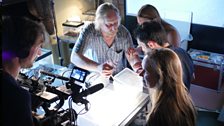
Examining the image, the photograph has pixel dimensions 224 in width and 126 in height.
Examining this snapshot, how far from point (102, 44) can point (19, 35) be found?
4.11 feet

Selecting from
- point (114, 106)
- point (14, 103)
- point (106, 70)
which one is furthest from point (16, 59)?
point (106, 70)

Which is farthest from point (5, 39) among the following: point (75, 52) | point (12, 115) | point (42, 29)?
point (75, 52)

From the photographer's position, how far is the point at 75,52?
102 inches

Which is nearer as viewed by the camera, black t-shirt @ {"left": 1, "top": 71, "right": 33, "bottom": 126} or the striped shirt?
black t-shirt @ {"left": 1, "top": 71, "right": 33, "bottom": 126}

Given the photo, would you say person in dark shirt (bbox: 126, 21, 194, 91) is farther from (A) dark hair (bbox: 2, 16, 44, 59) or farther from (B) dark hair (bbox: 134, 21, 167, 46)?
(A) dark hair (bbox: 2, 16, 44, 59)

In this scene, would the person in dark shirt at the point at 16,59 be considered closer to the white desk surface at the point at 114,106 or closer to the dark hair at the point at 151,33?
the white desk surface at the point at 114,106

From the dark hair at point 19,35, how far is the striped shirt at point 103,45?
114 cm

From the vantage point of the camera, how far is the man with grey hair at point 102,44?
8.11ft

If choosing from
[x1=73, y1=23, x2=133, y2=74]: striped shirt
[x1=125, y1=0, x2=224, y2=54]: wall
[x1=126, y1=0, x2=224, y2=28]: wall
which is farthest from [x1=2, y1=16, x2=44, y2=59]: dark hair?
[x1=126, y1=0, x2=224, y2=28]: wall

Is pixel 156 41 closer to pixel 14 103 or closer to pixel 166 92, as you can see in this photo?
pixel 166 92

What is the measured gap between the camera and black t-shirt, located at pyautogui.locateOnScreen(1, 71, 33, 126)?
3.92 ft

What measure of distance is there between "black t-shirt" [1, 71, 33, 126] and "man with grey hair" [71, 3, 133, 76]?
1.20 m

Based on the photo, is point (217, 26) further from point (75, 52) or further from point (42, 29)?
point (42, 29)

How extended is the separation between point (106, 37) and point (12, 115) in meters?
1.47
